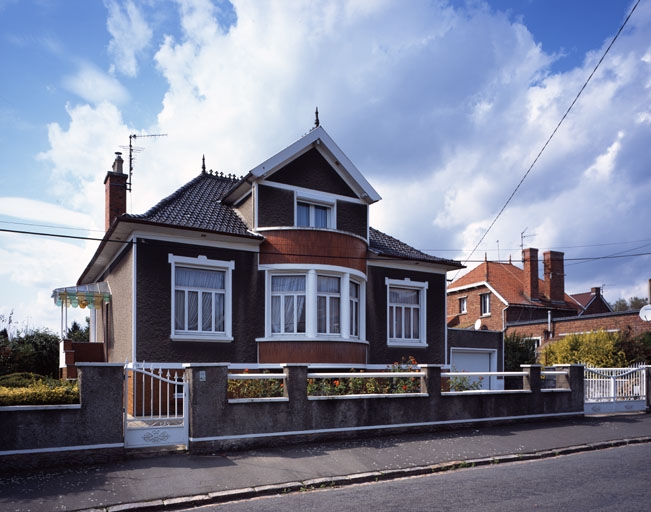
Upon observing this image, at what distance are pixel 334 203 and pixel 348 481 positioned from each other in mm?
10158

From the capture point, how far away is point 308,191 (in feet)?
58.3

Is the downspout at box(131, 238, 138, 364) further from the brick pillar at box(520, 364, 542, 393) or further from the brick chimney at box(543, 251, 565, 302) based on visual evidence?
the brick chimney at box(543, 251, 565, 302)

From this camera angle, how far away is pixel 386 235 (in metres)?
21.7

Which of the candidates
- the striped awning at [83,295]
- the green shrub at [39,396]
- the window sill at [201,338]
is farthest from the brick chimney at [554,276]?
the green shrub at [39,396]

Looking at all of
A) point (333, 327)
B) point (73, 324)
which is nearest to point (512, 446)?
point (333, 327)

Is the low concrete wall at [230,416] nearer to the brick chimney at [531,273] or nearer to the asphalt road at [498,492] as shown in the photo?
the asphalt road at [498,492]

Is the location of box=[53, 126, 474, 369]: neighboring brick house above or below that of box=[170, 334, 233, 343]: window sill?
above

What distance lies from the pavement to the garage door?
9109 millimetres

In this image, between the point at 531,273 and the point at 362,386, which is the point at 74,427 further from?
the point at 531,273

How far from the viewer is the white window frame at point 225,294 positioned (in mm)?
15422

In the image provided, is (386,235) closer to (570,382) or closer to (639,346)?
(570,382)

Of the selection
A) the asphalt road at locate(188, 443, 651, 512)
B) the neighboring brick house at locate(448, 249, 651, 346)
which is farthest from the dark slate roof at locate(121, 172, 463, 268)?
the neighboring brick house at locate(448, 249, 651, 346)

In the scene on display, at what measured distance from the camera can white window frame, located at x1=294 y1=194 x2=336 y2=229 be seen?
17.7 m

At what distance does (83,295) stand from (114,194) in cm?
375
